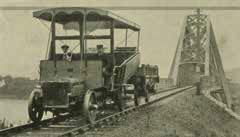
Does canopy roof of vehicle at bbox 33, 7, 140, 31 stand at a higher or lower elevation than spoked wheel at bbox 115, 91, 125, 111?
higher

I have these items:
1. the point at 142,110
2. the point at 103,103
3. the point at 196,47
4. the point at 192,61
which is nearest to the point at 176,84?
the point at 192,61

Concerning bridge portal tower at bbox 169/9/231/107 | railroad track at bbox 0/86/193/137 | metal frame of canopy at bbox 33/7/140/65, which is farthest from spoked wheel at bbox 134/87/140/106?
bridge portal tower at bbox 169/9/231/107

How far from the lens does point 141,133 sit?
948cm

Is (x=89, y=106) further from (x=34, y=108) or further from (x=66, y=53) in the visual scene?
(x=66, y=53)

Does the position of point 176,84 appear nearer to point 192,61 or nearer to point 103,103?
point 192,61

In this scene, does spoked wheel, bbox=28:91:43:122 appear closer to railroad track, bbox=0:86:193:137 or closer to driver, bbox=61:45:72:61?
railroad track, bbox=0:86:193:137

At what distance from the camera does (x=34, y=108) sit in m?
10.6

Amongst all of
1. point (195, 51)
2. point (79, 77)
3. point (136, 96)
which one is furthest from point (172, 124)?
point (195, 51)

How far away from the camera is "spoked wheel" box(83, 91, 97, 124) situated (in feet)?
32.6

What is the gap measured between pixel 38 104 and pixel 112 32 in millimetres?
3030

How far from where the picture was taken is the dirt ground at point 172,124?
954 cm

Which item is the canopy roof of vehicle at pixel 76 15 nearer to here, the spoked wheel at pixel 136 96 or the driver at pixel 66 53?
the driver at pixel 66 53

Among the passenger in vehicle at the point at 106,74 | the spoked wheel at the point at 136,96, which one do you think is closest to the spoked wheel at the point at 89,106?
the passenger in vehicle at the point at 106,74

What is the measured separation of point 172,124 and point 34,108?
4.10 metres
